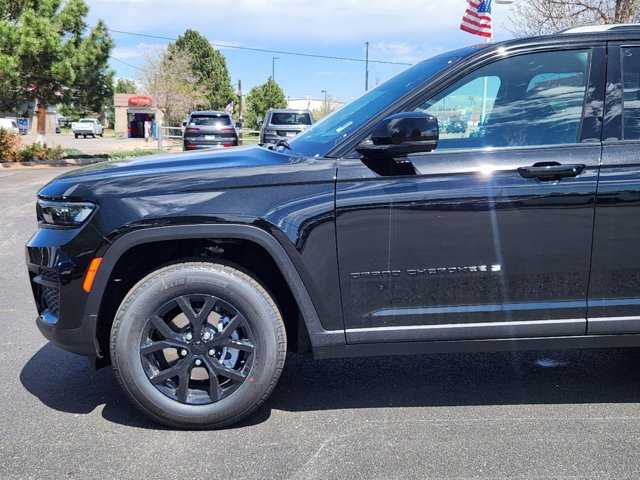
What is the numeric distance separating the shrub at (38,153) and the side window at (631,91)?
2202 centimetres

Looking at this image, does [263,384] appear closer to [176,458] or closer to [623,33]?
[176,458]

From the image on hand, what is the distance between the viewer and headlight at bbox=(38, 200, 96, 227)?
3.24 m

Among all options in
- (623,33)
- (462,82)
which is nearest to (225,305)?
(462,82)

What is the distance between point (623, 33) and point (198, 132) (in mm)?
19598

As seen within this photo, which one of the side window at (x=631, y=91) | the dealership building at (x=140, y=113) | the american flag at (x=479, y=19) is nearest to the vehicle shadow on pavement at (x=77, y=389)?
the side window at (x=631, y=91)

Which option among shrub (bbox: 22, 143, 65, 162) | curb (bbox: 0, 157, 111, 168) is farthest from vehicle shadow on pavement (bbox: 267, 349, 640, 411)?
shrub (bbox: 22, 143, 65, 162)

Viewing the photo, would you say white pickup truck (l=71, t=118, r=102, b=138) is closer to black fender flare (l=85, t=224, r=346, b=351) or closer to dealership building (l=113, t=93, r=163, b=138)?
dealership building (l=113, t=93, r=163, b=138)

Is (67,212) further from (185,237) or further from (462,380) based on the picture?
(462,380)

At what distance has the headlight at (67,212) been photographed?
3236mm

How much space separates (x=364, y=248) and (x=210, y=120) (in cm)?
2009

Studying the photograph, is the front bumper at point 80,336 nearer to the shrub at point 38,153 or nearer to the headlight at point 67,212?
the headlight at point 67,212

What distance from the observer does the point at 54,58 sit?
66.9ft

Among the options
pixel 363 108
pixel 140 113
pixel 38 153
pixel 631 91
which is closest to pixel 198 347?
pixel 363 108

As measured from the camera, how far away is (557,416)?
11.6ft
